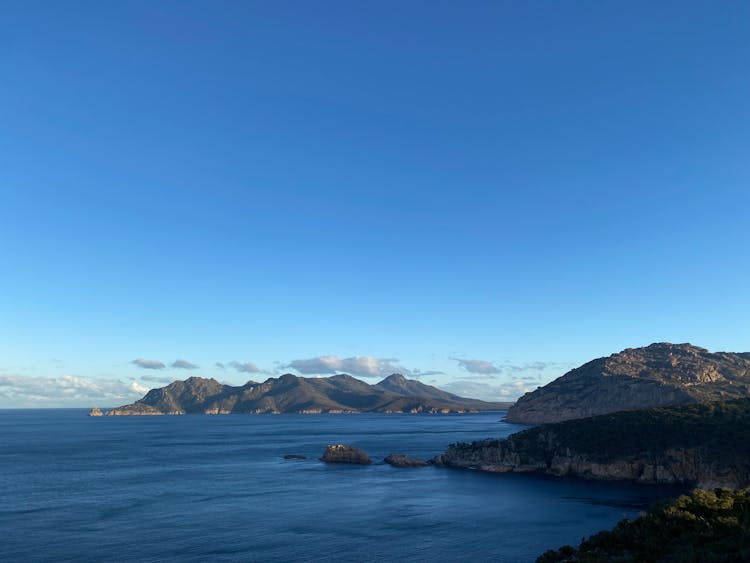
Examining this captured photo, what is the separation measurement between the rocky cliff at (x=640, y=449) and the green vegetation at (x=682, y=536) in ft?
212

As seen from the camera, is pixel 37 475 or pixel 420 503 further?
pixel 37 475

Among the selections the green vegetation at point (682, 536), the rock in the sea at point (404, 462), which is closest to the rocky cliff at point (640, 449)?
the rock in the sea at point (404, 462)

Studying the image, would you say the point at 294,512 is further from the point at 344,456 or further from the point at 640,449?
the point at 640,449

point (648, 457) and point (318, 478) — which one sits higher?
point (648, 457)

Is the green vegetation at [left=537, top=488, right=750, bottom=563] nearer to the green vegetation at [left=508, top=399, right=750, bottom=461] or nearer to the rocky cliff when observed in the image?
the rocky cliff

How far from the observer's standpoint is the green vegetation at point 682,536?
1467 inches

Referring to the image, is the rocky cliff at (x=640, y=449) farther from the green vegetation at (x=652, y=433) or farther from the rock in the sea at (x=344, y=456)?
the rock in the sea at (x=344, y=456)

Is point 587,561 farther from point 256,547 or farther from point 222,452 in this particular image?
point 222,452

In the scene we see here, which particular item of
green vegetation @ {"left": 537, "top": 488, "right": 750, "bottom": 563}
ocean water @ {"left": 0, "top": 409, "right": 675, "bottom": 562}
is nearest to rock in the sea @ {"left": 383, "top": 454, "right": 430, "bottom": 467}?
ocean water @ {"left": 0, "top": 409, "right": 675, "bottom": 562}

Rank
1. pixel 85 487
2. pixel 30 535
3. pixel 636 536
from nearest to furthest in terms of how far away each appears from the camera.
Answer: pixel 636 536, pixel 30 535, pixel 85 487

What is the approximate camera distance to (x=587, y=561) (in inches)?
1687

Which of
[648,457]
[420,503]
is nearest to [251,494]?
[420,503]

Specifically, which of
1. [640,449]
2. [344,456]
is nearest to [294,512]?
[344,456]

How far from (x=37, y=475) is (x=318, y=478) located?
250ft
